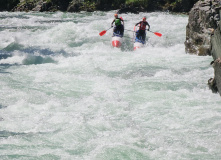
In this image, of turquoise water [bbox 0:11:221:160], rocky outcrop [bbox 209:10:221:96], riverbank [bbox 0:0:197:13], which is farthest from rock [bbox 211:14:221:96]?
riverbank [bbox 0:0:197:13]

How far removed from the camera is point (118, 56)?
11922 mm

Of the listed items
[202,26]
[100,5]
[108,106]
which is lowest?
[108,106]

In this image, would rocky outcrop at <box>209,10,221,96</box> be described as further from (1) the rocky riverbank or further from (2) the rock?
(1) the rocky riverbank

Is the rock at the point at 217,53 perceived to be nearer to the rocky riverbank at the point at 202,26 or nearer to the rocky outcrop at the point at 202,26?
the rocky riverbank at the point at 202,26

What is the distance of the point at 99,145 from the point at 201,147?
1.65 meters

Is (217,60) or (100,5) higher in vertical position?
(217,60)

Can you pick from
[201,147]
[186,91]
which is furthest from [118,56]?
[201,147]

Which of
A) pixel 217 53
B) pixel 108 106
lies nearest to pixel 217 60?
pixel 217 53

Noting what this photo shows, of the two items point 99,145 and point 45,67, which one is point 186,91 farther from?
point 45,67

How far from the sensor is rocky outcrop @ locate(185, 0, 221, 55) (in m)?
11.5

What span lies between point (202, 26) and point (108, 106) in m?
6.46

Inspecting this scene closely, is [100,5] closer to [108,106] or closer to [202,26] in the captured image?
[202,26]

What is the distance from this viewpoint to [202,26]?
38.5ft

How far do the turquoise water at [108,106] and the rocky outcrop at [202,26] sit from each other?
509 millimetres
